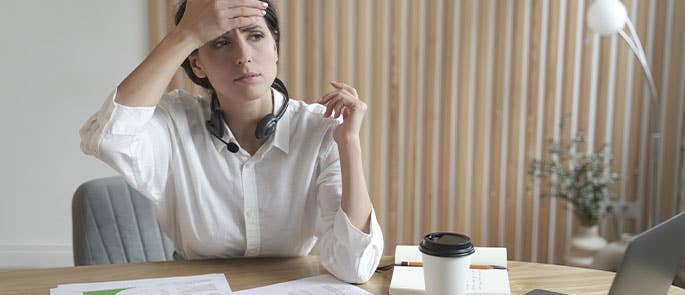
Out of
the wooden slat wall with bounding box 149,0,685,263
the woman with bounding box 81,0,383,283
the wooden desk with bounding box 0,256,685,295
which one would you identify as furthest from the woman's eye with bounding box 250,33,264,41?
the wooden slat wall with bounding box 149,0,685,263

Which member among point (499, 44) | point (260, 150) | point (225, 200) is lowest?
point (225, 200)

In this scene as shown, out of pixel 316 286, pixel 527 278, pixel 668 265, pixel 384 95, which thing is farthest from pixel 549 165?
pixel 668 265

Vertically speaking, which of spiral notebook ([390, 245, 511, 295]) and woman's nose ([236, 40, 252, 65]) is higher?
woman's nose ([236, 40, 252, 65])

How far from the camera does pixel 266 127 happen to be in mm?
1664

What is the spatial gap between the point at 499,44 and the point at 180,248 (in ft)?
6.89

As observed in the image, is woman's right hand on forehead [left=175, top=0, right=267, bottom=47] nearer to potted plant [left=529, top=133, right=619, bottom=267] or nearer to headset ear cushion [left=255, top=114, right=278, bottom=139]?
headset ear cushion [left=255, top=114, right=278, bottom=139]

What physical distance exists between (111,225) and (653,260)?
143 centimetres

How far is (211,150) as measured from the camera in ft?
5.53

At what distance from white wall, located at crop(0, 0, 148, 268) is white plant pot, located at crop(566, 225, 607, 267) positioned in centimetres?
228

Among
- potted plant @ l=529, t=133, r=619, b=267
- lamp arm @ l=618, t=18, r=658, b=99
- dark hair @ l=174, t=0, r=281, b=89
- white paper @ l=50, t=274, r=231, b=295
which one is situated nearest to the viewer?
white paper @ l=50, t=274, r=231, b=295

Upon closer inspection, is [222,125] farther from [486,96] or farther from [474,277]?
[486,96]

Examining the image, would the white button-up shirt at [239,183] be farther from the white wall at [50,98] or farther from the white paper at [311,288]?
the white wall at [50,98]

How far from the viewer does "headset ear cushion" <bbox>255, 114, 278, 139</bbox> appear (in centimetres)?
166

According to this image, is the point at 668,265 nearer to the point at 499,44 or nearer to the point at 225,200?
the point at 225,200
